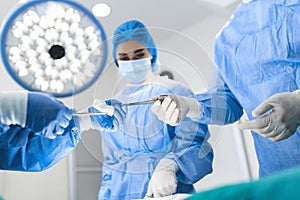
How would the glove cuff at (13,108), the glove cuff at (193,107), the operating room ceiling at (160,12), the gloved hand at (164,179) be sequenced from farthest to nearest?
the operating room ceiling at (160,12) → the gloved hand at (164,179) → the glove cuff at (193,107) → the glove cuff at (13,108)

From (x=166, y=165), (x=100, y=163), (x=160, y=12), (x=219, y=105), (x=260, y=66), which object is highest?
(x=160, y=12)

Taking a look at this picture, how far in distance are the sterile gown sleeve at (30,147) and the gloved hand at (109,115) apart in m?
0.07

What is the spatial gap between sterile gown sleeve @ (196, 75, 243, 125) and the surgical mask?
0.19 m

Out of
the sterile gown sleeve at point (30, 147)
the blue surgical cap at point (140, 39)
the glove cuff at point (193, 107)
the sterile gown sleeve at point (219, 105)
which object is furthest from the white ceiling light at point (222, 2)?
the sterile gown sleeve at point (30, 147)

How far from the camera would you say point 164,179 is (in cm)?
124

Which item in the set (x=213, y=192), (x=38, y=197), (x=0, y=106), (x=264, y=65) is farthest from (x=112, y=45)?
(x=38, y=197)

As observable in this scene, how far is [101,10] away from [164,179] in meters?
1.34

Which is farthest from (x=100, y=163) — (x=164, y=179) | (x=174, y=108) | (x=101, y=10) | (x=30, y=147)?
(x=101, y=10)

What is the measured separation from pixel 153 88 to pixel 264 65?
372 millimetres

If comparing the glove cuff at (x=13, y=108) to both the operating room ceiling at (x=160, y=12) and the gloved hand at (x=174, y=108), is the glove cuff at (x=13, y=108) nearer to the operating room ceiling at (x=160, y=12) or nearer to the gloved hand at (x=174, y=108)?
the gloved hand at (x=174, y=108)

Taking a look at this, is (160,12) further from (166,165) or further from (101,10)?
(166,165)

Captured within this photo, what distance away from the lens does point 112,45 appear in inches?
46.7

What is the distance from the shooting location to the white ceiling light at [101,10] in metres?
2.13

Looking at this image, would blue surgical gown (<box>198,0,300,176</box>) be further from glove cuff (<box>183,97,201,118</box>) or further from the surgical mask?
the surgical mask
